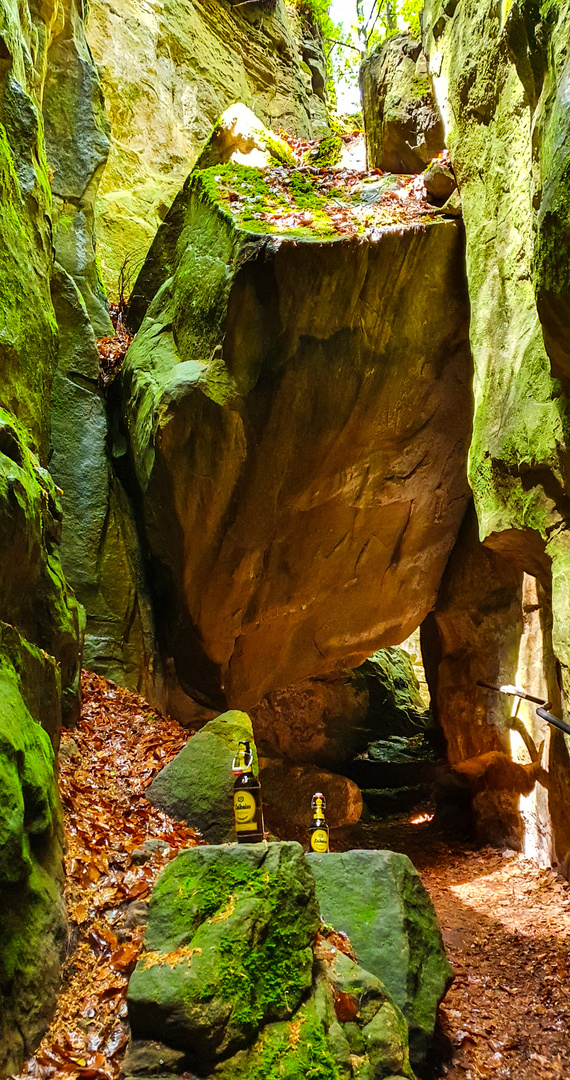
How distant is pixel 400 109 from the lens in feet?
29.1

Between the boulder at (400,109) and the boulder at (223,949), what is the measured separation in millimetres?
8755

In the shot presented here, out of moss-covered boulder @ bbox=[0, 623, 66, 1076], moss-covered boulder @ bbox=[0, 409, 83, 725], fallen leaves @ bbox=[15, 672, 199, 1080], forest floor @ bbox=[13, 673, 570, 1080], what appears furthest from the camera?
moss-covered boulder @ bbox=[0, 409, 83, 725]

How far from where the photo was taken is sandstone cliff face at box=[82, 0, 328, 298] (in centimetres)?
1404

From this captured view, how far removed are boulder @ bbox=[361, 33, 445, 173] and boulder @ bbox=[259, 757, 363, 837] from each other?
36.5 ft

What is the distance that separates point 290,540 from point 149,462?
2.29m

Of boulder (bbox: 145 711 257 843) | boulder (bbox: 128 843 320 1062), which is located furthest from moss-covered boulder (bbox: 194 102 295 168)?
boulder (bbox: 128 843 320 1062)

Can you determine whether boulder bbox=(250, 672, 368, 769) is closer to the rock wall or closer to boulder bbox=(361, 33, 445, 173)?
the rock wall

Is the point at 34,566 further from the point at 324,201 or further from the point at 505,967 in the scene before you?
the point at 324,201

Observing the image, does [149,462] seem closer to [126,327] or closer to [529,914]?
[126,327]

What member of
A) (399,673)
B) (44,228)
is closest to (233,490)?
(44,228)

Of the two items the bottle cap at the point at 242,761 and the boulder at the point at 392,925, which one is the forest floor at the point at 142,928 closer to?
the boulder at the point at 392,925

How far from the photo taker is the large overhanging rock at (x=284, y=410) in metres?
7.61

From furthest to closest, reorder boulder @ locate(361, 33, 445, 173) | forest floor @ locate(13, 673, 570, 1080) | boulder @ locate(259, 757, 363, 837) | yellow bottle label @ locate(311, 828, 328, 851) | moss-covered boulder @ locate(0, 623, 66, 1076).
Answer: boulder @ locate(259, 757, 363, 837), boulder @ locate(361, 33, 445, 173), yellow bottle label @ locate(311, 828, 328, 851), forest floor @ locate(13, 673, 570, 1080), moss-covered boulder @ locate(0, 623, 66, 1076)

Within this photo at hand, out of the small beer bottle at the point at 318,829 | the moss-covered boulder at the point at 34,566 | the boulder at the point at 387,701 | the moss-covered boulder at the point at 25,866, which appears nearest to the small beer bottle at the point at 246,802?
the small beer bottle at the point at 318,829
